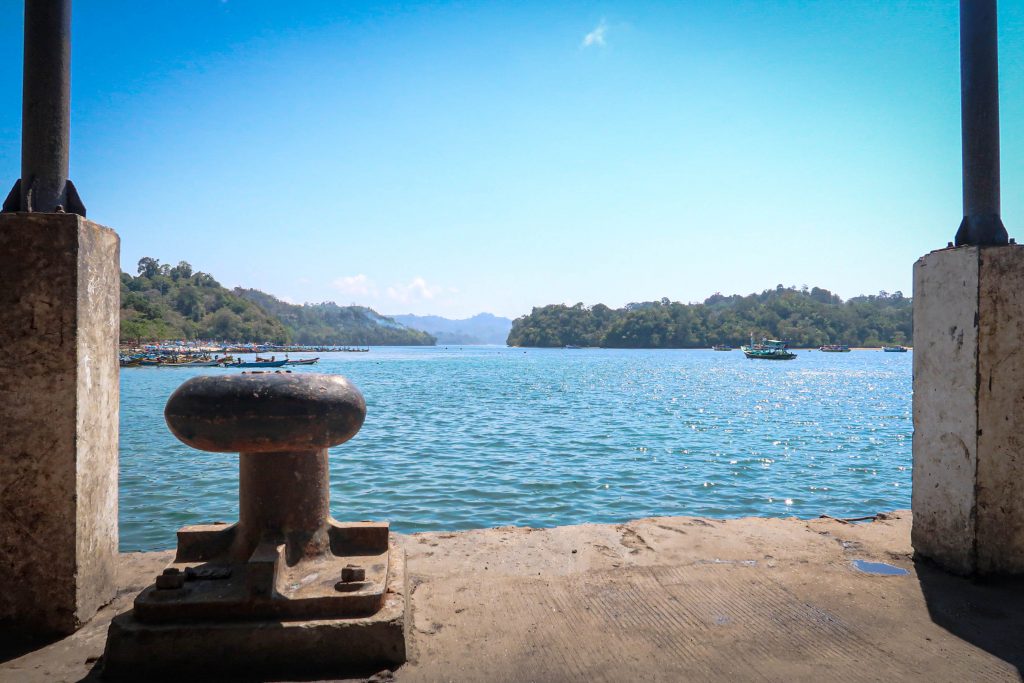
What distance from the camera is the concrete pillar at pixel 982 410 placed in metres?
3.86

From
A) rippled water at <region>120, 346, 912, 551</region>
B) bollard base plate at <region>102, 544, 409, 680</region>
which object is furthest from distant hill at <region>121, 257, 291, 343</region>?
bollard base plate at <region>102, 544, 409, 680</region>

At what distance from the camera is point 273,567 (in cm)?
295

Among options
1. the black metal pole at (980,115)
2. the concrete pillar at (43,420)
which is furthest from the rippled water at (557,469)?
the black metal pole at (980,115)

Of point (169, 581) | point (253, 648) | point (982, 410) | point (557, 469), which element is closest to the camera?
point (253, 648)

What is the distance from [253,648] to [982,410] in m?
4.45

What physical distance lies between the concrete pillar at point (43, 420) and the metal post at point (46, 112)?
0.34 m

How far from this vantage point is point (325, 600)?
2918 mm

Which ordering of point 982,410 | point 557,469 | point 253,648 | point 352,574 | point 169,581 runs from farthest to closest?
point 557,469 < point 982,410 < point 352,574 < point 169,581 < point 253,648

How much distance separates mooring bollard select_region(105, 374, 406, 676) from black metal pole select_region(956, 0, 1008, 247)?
4.34m

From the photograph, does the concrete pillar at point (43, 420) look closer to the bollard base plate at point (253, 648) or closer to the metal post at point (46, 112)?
the metal post at point (46, 112)

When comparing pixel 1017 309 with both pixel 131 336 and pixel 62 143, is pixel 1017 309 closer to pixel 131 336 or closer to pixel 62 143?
pixel 62 143

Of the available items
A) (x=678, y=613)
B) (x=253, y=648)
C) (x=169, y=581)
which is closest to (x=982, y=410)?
(x=678, y=613)

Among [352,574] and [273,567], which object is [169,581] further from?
[352,574]

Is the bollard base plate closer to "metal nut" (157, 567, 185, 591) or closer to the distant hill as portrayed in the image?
"metal nut" (157, 567, 185, 591)
